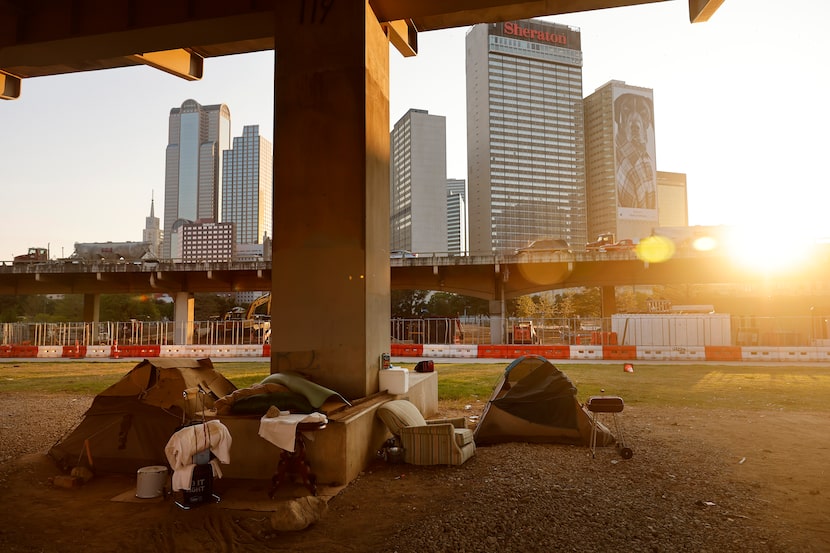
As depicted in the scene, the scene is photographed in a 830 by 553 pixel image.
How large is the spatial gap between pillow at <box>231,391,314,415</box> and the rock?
1.90 m

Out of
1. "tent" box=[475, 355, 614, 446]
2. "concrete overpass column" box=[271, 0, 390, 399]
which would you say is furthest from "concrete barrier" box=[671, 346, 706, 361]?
"concrete overpass column" box=[271, 0, 390, 399]

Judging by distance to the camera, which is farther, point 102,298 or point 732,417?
point 102,298

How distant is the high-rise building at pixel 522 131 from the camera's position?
171 m

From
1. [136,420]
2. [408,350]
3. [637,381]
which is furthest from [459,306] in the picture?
[136,420]

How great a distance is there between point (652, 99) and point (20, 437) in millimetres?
221366

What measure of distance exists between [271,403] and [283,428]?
1.00 meters

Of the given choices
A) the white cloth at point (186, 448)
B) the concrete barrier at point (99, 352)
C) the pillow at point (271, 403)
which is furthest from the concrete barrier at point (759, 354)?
the concrete barrier at point (99, 352)

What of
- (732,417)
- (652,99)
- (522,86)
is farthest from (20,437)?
(652,99)

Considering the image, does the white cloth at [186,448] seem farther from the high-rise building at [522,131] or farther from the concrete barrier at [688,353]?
the high-rise building at [522,131]

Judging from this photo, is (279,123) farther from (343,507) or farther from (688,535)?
(688,535)

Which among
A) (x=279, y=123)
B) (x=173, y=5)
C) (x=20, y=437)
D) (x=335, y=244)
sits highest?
(x=173, y=5)

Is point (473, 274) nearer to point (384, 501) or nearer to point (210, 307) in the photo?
point (384, 501)

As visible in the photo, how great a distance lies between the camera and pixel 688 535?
6.20 metres

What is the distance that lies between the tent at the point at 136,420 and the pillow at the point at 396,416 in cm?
319
